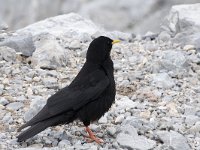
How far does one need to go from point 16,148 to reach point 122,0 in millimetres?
16663

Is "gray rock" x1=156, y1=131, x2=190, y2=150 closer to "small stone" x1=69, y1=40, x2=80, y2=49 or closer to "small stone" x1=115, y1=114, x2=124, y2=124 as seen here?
"small stone" x1=115, y1=114, x2=124, y2=124

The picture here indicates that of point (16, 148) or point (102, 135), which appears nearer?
point (16, 148)

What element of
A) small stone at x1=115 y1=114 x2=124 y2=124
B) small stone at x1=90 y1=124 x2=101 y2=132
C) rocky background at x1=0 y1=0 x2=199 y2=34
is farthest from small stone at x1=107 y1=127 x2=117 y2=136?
rocky background at x1=0 y1=0 x2=199 y2=34

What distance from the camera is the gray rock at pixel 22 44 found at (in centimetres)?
1080

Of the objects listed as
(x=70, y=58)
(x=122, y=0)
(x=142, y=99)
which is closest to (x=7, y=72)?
(x=70, y=58)

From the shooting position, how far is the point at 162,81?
10.1 metres

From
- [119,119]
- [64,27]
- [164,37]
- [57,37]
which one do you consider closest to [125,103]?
[119,119]

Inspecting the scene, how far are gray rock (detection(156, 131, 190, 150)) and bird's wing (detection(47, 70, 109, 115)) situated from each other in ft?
3.18

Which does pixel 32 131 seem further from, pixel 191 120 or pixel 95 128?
pixel 191 120

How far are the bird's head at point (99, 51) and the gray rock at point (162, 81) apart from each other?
63.8 inches

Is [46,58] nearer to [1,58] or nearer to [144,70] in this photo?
[1,58]

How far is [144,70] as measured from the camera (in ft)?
35.0

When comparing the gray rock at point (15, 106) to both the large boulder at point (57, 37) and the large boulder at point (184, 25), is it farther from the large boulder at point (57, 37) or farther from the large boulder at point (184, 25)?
the large boulder at point (184, 25)

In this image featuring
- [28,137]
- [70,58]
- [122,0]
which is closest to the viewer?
[28,137]
